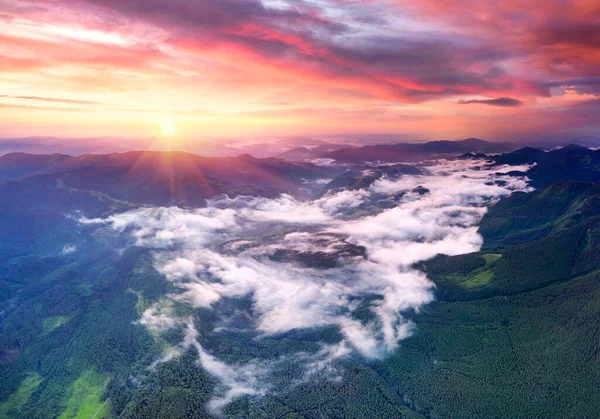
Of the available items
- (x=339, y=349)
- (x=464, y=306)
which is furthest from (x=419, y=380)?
(x=464, y=306)

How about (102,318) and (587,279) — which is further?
(102,318)

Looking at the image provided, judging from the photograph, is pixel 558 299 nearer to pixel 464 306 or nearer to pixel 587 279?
pixel 587 279

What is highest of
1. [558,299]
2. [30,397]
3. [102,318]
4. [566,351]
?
[558,299]

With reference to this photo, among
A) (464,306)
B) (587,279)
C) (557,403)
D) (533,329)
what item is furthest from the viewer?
(464,306)

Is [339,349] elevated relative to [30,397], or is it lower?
elevated

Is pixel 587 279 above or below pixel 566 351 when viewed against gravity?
above

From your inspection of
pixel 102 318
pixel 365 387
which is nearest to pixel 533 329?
pixel 365 387

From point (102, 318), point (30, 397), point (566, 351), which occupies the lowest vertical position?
point (30, 397)

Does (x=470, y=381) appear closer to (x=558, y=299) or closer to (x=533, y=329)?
(x=533, y=329)

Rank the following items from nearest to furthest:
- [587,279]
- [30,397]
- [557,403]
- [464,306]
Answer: [557,403], [30,397], [587,279], [464,306]
